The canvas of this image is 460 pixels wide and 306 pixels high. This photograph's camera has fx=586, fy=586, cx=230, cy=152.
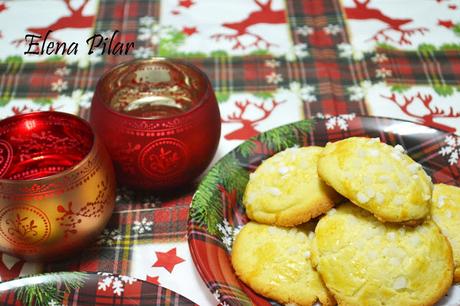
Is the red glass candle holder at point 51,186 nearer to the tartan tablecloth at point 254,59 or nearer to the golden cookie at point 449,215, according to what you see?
the tartan tablecloth at point 254,59

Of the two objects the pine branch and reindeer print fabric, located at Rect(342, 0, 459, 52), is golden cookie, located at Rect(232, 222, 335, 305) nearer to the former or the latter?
the pine branch

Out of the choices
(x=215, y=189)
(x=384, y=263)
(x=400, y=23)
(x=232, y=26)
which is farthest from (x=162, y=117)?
(x=400, y=23)

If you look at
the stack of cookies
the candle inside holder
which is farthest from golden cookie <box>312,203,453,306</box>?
the candle inside holder

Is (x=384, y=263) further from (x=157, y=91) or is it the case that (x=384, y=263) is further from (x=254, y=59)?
(x=254, y=59)

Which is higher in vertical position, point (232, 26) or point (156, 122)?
point (156, 122)

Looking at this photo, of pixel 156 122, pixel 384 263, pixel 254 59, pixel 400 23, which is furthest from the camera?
pixel 400 23

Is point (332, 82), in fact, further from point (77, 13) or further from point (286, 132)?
point (77, 13)

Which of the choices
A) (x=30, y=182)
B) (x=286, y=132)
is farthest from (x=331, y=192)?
(x=30, y=182)
